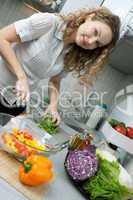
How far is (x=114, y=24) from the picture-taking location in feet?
3.56

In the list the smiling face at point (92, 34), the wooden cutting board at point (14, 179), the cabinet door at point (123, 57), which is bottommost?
the cabinet door at point (123, 57)

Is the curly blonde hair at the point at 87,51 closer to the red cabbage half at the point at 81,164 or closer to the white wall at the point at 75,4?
the red cabbage half at the point at 81,164

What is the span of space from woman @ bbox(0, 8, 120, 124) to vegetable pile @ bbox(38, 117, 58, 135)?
3 cm

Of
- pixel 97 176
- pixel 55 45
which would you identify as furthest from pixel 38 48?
pixel 97 176

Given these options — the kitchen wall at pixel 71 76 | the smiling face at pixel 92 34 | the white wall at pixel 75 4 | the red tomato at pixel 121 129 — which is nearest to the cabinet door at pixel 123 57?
the kitchen wall at pixel 71 76

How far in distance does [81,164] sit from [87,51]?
371 mm

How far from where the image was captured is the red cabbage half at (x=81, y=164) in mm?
976

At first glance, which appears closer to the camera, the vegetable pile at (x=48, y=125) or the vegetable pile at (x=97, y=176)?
the vegetable pile at (x=97, y=176)

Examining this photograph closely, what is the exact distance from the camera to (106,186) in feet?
3.17

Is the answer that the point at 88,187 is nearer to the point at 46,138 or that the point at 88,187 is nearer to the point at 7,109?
the point at 46,138

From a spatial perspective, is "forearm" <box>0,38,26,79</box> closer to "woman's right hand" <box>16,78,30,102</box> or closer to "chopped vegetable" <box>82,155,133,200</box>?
"woman's right hand" <box>16,78,30,102</box>

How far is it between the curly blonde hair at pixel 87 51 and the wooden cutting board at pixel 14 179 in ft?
1.27

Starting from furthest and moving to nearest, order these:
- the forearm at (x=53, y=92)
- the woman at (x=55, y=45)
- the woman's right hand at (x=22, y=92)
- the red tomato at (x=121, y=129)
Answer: the red tomato at (x=121, y=129)
the forearm at (x=53, y=92)
the woman at (x=55, y=45)
the woman's right hand at (x=22, y=92)

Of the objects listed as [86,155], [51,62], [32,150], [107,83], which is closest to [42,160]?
[32,150]
